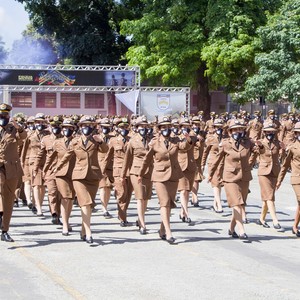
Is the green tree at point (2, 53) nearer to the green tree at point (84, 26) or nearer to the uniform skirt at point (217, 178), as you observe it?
the green tree at point (84, 26)

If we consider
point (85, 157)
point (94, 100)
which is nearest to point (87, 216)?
point (85, 157)

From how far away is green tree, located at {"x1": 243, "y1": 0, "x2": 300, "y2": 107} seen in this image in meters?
32.7

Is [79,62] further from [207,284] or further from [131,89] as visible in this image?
[207,284]

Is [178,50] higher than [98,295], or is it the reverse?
[178,50]

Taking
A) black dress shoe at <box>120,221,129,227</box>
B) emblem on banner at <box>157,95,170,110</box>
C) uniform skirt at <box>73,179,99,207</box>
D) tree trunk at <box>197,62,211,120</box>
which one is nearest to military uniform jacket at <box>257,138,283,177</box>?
black dress shoe at <box>120,221,129,227</box>

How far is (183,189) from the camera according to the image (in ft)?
48.7

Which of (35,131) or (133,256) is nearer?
(133,256)

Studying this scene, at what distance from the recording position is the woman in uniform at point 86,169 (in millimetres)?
11867

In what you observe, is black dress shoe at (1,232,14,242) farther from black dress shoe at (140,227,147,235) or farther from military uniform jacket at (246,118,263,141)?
military uniform jacket at (246,118,263,141)

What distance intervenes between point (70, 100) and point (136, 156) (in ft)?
125

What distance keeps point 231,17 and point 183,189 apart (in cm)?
2682

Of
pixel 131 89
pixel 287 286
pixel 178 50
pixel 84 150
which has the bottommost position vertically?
pixel 287 286

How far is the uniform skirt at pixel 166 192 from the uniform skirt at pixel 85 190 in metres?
0.99

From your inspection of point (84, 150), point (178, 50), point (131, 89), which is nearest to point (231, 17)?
point (178, 50)
